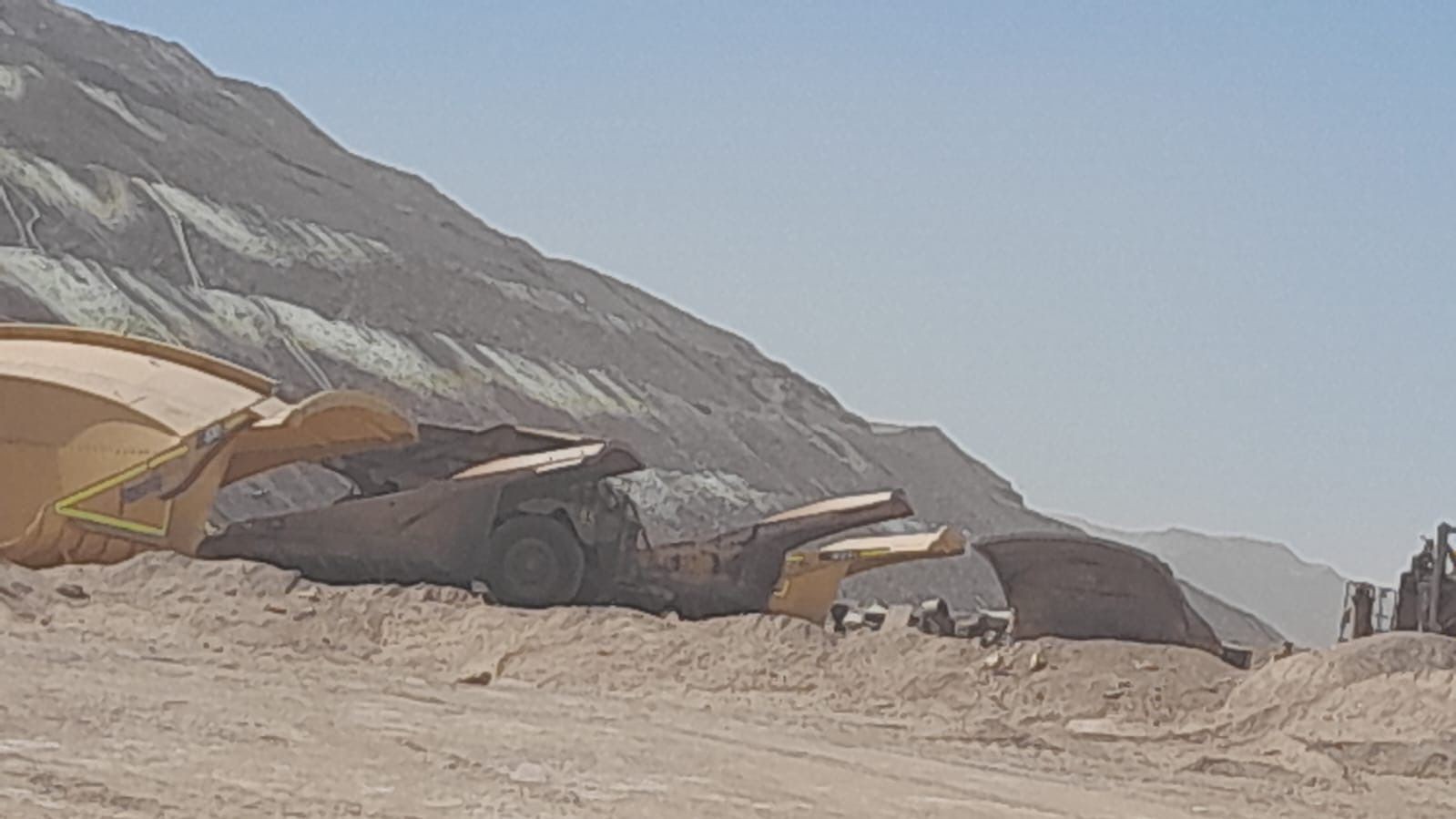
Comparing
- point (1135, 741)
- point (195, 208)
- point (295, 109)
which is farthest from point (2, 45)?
point (1135, 741)

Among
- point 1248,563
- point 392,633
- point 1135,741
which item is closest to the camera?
point 1135,741

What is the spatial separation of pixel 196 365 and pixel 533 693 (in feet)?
25.7

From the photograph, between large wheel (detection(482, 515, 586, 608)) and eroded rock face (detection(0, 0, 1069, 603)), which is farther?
eroded rock face (detection(0, 0, 1069, 603))

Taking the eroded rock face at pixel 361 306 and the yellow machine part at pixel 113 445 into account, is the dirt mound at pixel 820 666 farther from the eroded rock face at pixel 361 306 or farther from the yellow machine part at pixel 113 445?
the eroded rock face at pixel 361 306

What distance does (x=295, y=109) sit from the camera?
9044 centimetres

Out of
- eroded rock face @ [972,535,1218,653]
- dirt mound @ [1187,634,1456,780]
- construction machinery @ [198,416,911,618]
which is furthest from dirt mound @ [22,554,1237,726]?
eroded rock face @ [972,535,1218,653]

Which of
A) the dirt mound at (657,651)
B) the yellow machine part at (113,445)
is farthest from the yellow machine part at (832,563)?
the dirt mound at (657,651)

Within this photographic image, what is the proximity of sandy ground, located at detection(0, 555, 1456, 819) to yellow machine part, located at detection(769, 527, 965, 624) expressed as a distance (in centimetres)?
713

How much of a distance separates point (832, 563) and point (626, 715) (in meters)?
11.9

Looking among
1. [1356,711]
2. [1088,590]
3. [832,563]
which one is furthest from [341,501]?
[1356,711]

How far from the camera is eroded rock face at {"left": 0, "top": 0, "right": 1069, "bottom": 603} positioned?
49375mm

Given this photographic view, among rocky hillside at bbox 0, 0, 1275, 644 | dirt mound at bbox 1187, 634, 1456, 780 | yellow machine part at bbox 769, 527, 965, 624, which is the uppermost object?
rocky hillside at bbox 0, 0, 1275, 644

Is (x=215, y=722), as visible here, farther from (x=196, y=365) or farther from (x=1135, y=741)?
(x=196, y=365)

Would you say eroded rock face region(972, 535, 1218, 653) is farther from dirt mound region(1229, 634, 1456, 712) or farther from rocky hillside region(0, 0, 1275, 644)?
rocky hillside region(0, 0, 1275, 644)
